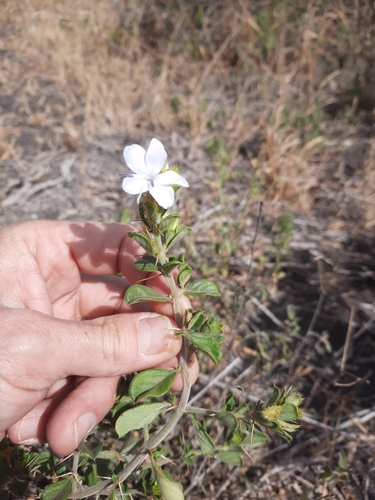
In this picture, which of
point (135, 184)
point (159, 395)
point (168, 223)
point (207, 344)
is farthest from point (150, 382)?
point (135, 184)

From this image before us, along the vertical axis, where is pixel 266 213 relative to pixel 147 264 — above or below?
below

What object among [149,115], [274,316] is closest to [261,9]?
[149,115]

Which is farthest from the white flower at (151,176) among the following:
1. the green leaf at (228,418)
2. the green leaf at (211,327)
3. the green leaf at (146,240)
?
the green leaf at (228,418)

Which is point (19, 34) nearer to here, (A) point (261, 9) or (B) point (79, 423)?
(A) point (261, 9)

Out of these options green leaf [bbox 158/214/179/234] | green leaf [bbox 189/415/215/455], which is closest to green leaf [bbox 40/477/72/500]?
green leaf [bbox 189/415/215/455]

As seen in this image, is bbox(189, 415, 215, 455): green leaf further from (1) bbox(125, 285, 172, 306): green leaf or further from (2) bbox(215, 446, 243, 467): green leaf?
(1) bbox(125, 285, 172, 306): green leaf

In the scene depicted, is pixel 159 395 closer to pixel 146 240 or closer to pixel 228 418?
pixel 228 418

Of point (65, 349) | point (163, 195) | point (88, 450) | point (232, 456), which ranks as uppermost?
point (163, 195)
